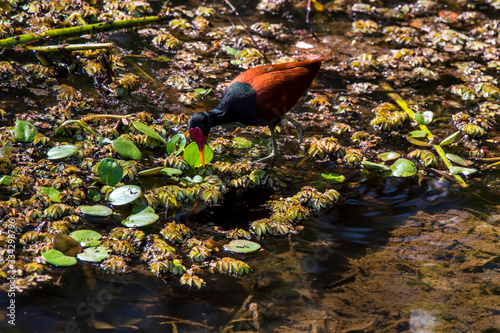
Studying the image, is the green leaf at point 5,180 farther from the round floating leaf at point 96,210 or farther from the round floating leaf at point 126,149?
the round floating leaf at point 126,149

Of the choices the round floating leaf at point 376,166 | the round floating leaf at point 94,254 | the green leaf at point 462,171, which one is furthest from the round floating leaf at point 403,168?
the round floating leaf at point 94,254

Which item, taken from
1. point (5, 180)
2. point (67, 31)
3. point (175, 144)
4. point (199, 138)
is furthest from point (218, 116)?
point (67, 31)

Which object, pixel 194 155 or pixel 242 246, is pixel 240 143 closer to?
pixel 194 155

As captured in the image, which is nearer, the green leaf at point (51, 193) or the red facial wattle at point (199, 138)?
the green leaf at point (51, 193)

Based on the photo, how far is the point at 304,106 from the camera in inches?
210

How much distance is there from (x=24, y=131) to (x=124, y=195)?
122cm

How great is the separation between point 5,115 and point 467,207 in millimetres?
4133

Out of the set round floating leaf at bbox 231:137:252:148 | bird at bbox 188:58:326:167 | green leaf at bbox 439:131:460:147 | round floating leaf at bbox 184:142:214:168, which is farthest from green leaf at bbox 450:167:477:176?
round floating leaf at bbox 184:142:214:168

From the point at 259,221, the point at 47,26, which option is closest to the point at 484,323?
the point at 259,221

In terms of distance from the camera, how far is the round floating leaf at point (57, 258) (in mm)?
3003

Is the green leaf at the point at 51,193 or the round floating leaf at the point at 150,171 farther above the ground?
the green leaf at the point at 51,193

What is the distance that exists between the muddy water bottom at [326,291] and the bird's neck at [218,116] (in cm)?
122

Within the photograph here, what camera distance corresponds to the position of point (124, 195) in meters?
3.62

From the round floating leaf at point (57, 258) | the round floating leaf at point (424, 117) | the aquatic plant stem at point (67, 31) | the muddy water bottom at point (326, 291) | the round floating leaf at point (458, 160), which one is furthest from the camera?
the round floating leaf at point (424, 117)
